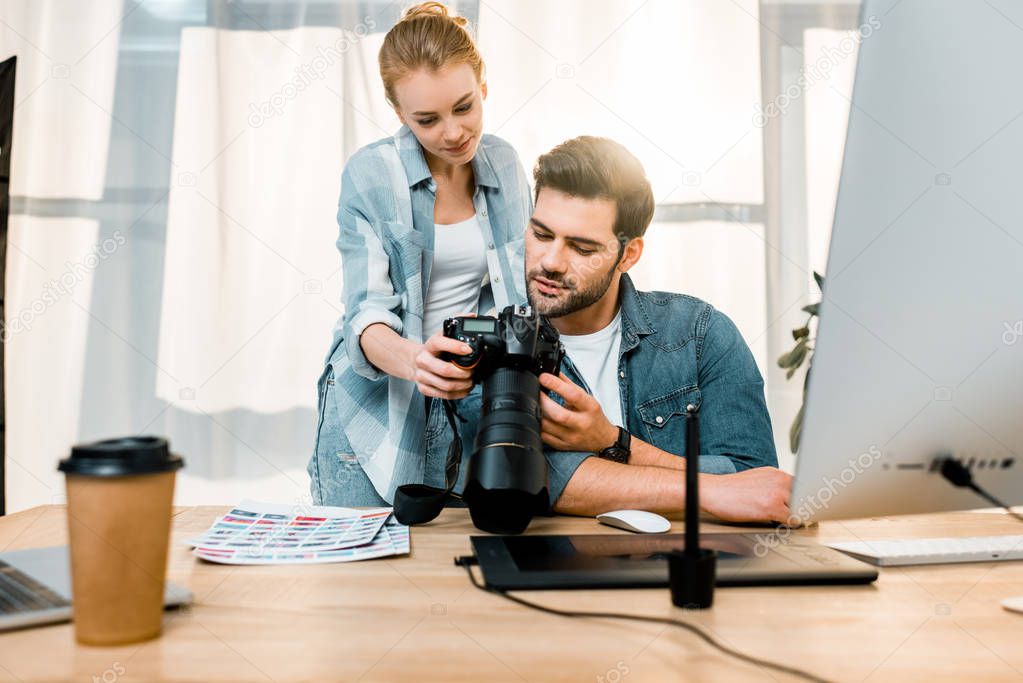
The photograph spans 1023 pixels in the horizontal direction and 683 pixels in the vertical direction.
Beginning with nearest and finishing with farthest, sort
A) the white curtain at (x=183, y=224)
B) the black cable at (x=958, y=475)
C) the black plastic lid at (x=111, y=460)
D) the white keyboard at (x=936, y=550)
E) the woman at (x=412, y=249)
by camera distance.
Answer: the black plastic lid at (x=111, y=460) → the black cable at (x=958, y=475) → the white keyboard at (x=936, y=550) → the woman at (x=412, y=249) → the white curtain at (x=183, y=224)

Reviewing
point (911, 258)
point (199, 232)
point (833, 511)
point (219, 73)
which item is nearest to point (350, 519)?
point (833, 511)

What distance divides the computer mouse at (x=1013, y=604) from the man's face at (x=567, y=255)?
0.92 meters

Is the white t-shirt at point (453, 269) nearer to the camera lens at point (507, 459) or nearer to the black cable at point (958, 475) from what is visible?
the camera lens at point (507, 459)

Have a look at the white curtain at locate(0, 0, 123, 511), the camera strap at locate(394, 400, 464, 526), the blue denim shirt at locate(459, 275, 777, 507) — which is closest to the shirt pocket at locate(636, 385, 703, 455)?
the blue denim shirt at locate(459, 275, 777, 507)

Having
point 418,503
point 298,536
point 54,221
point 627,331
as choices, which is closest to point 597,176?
point 627,331

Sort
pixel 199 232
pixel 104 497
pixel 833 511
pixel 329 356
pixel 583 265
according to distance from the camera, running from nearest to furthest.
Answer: pixel 104 497 < pixel 833 511 < pixel 583 265 < pixel 329 356 < pixel 199 232

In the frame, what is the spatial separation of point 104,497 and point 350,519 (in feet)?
1.57

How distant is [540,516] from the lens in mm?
1072

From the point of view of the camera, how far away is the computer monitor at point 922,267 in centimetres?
52

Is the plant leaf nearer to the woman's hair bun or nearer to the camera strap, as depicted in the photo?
the woman's hair bun

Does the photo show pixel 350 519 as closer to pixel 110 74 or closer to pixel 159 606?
pixel 159 606

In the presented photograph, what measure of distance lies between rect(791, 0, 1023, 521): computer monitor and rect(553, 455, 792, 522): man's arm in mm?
392

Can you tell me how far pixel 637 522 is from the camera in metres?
0.95

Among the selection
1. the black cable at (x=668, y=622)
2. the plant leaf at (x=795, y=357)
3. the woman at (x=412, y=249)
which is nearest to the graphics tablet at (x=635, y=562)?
the black cable at (x=668, y=622)
